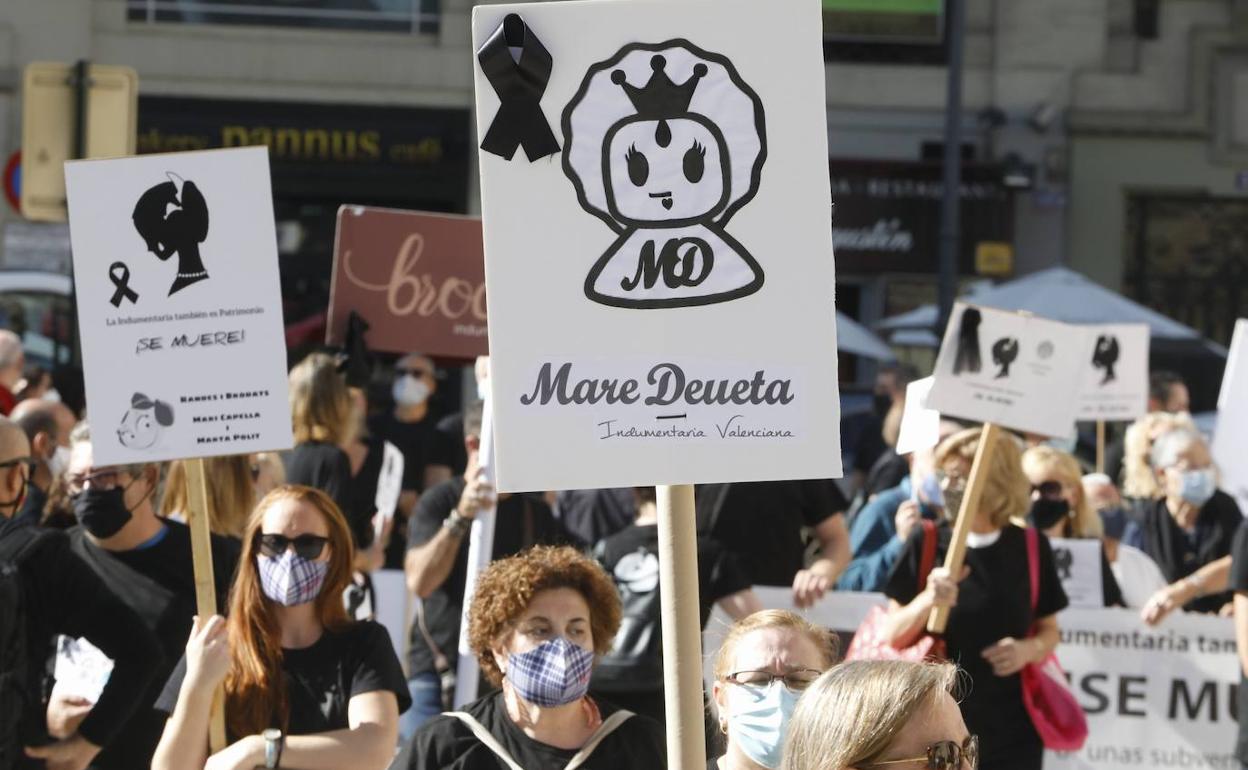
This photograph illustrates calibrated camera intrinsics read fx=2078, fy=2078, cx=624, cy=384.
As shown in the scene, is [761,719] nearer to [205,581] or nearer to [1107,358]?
[205,581]

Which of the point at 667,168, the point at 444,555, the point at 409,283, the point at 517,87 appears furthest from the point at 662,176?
the point at 409,283

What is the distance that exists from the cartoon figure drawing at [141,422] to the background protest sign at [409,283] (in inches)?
120

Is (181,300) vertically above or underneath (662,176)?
underneath

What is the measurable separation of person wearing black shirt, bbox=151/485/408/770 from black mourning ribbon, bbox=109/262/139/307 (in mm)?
601

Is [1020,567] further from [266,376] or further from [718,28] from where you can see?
[718,28]

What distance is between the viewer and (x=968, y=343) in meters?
6.64

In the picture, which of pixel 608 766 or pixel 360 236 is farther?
pixel 360 236

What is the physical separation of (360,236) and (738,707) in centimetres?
438

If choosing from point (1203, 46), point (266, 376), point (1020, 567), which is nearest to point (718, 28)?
point (266, 376)

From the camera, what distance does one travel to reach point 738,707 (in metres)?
3.98

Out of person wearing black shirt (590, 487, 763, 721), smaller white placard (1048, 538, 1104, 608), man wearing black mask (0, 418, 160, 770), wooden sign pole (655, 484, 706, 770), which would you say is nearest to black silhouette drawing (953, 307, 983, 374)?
person wearing black shirt (590, 487, 763, 721)

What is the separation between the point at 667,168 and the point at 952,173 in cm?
1545

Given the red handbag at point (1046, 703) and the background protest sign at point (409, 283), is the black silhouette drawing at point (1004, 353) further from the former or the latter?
the background protest sign at point (409, 283)

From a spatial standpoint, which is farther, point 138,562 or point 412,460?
point 412,460
